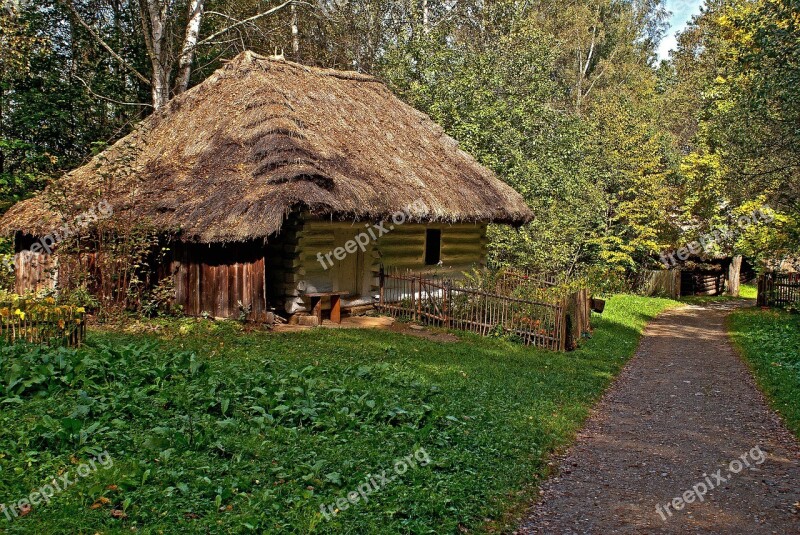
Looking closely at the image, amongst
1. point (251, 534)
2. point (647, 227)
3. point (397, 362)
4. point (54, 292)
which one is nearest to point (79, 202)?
point (54, 292)

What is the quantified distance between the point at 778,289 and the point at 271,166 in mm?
19147

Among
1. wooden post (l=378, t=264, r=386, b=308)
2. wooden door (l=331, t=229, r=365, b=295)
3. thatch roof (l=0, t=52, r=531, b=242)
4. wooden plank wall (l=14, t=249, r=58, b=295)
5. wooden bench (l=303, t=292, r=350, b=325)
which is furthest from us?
wooden post (l=378, t=264, r=386, b=308)

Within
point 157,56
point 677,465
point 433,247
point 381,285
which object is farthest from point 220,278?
point 677,465

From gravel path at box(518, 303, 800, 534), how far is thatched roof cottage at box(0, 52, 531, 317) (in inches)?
257

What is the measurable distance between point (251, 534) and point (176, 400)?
8.84ft

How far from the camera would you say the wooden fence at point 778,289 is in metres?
23.0

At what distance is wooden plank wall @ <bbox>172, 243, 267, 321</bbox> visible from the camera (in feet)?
43.1

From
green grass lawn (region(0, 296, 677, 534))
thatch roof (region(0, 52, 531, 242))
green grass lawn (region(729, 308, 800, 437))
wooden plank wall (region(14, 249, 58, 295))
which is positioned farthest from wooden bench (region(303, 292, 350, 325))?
green grass lawn (region(729, 308, 800, 437))

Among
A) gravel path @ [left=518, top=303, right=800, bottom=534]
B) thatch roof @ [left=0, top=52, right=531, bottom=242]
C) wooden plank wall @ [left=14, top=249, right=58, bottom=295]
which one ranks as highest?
thatch roof @ [left=0, top=52, right=531, bottom=242]

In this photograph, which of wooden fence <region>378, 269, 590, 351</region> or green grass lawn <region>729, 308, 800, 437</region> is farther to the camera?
wooden fence <region>378, 269, 590, 351</region>

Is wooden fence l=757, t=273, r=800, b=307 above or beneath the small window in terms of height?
beneath

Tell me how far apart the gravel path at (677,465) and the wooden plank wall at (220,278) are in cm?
691

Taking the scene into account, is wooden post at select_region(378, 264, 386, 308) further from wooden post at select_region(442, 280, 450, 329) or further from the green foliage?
the green foliage

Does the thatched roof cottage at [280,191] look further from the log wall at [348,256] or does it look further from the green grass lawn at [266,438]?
the green grass lawn at [266,438]
